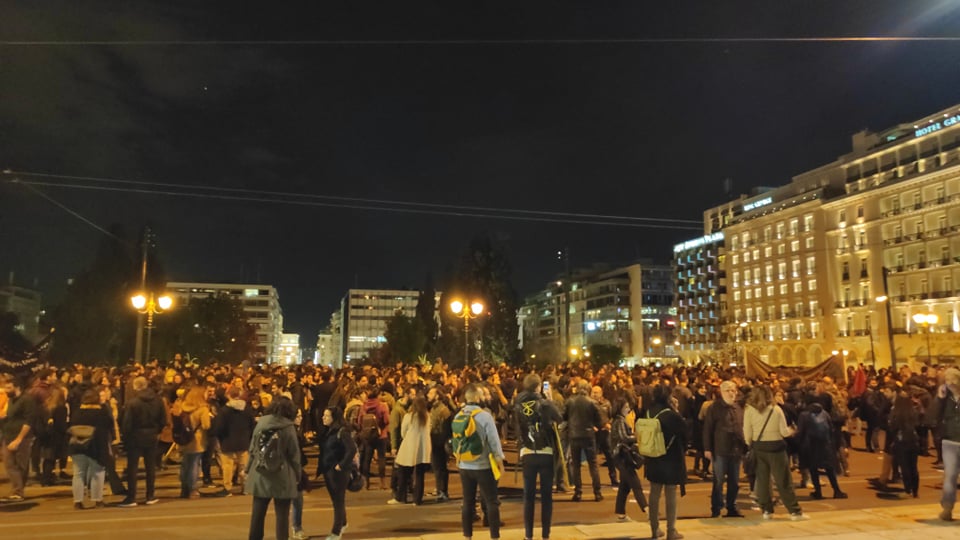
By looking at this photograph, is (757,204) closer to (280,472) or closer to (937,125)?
(937,125)

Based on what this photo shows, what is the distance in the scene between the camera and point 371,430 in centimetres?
1200

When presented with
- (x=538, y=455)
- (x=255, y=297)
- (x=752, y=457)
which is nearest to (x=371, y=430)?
(x=538, y=455)

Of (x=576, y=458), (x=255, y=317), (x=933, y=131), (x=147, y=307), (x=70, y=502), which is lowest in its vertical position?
(x=70, y=502)

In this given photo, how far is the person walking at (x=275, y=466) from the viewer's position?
23.2 feet

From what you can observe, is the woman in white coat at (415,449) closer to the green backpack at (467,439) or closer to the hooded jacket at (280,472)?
the green backpack at (467,439)

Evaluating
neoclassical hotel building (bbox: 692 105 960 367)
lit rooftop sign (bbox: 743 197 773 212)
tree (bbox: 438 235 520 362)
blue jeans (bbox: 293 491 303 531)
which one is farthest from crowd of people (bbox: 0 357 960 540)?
lit rooftop sign (bbox: 743 197 773 212)

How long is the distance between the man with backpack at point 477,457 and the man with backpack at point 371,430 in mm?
4630

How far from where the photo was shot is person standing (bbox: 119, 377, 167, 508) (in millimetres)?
10773

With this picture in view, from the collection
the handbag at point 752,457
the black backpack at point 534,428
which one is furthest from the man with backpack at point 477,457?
the handbag at point 752,457

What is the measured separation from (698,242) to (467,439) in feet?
386

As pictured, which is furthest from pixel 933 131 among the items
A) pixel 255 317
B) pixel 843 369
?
pixel 255 317

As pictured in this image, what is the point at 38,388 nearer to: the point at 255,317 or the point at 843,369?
the point at 843,369

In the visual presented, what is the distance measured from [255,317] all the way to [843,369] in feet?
505

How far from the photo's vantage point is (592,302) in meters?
142
